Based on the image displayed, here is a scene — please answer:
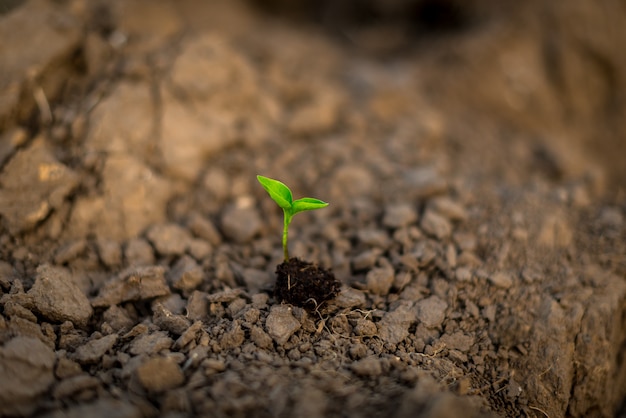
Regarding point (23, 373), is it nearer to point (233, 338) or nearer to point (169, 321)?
point (169, 321)

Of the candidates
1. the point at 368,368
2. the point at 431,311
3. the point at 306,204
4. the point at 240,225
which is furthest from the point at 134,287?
the point at 431,311

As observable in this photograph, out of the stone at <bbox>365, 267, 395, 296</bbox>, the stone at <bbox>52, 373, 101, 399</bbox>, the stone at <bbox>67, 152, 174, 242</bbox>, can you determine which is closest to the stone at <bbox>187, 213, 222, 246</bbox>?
the stone at <bbox>67, 152, 174, 242</bbox>

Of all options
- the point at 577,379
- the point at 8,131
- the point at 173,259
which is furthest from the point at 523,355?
the point at 8,131

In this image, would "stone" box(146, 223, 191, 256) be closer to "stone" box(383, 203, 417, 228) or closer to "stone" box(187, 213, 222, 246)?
"stone" box(187, 213, 222, 246)

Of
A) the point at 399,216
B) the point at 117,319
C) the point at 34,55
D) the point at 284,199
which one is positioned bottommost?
the point at 117,319

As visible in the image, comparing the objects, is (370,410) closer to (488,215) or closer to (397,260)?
(397,260)

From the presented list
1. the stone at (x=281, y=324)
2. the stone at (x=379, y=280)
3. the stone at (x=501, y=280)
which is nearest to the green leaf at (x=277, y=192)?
the stone at (x=281, y=324)
